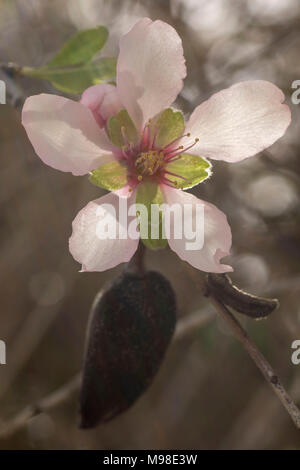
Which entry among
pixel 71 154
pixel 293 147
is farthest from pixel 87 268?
pixel 293 147

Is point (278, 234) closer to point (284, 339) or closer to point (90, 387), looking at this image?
point (284, 339)

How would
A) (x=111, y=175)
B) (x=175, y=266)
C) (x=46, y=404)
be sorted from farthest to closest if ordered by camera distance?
(x=175, y=266) < (x=46, y=404) < (x=111, y=175)

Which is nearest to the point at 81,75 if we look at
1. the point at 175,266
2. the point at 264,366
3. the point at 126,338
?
the point at 126,338

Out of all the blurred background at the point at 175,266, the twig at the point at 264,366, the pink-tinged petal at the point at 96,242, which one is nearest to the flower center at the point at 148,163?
the pink-tinged petal at the point at 96,242

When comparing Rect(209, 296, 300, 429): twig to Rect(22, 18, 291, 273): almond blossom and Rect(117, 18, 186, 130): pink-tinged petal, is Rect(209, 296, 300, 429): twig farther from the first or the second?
Rect(117, 18, 186, 130): pink-tinged petal

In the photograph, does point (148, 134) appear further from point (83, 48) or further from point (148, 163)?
point (83, 48)

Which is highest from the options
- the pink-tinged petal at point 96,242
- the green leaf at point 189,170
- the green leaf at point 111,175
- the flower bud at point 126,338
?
the green leaf at point 189,170

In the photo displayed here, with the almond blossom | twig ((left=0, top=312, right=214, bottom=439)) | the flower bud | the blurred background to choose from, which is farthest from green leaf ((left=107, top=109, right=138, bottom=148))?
the blurred background

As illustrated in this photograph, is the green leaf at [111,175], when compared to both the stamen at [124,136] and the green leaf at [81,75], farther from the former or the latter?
the green leaf at [81,75]
